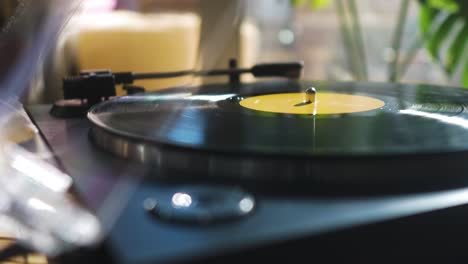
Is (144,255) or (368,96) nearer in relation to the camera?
(144,255)

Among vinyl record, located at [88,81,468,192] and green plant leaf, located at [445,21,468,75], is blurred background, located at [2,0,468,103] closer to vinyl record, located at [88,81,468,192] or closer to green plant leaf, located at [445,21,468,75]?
green plant leaf, located at [445,21,468,75]

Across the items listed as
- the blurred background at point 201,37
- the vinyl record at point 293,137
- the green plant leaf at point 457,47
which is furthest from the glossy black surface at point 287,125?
the green plant leaf at point 457,47

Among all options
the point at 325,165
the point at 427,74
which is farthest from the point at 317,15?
the point at 325,165

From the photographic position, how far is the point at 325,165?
361 millimetres

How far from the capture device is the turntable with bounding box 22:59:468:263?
0.92ft

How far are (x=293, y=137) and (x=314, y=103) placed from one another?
23 cm

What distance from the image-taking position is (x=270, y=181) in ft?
1.19

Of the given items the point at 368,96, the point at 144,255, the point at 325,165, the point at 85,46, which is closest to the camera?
the point at 144,255

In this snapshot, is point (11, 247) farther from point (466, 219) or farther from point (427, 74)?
point (427, 74)

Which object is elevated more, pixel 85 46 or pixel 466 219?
→ pixel 85 46

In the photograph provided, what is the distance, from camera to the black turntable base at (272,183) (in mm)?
280

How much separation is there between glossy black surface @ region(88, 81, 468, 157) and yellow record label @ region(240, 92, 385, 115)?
0.02 m

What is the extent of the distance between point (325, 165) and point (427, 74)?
6.83 ft

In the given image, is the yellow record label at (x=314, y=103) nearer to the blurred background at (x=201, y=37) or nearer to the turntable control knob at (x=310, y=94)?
the turntable control knob at (x=310, y=94)
